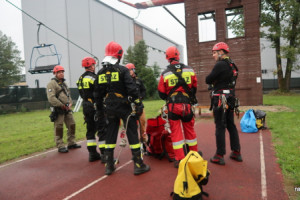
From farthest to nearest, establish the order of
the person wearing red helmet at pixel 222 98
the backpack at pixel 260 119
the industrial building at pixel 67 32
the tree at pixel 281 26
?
the industrial building at pixel 67 32 → the tree at pixel 281 26 → the backpack at pixel 260 119 → the person wearing red helmet at pixel 222 98

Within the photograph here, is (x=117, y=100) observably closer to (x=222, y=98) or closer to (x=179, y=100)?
(x=179, y=100)

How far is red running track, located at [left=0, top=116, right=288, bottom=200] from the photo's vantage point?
11.3 ft

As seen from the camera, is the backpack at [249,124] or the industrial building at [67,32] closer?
the backpack at [249,124]

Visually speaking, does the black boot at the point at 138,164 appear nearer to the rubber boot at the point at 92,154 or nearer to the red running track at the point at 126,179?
the red running track at the point at 126,179

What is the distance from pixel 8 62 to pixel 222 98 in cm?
3132

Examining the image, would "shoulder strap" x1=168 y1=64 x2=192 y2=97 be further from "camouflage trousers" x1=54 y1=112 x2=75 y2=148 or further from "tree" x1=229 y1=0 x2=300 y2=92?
"tree" x1=229 y1=0 x2=300 y2=92

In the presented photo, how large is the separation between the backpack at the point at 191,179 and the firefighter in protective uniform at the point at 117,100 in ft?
4.56

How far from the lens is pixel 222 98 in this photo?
173 inches

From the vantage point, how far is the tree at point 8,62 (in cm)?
2826

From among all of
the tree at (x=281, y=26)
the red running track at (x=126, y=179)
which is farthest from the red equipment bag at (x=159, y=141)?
the tree at (x=281, y=26)

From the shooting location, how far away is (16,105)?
2064cm

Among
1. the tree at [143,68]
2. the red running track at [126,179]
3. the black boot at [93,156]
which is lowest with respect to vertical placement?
the red running track at [126,179]

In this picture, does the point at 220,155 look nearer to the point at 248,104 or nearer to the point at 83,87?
the point at 83,87

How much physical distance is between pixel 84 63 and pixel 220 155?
136 inches
